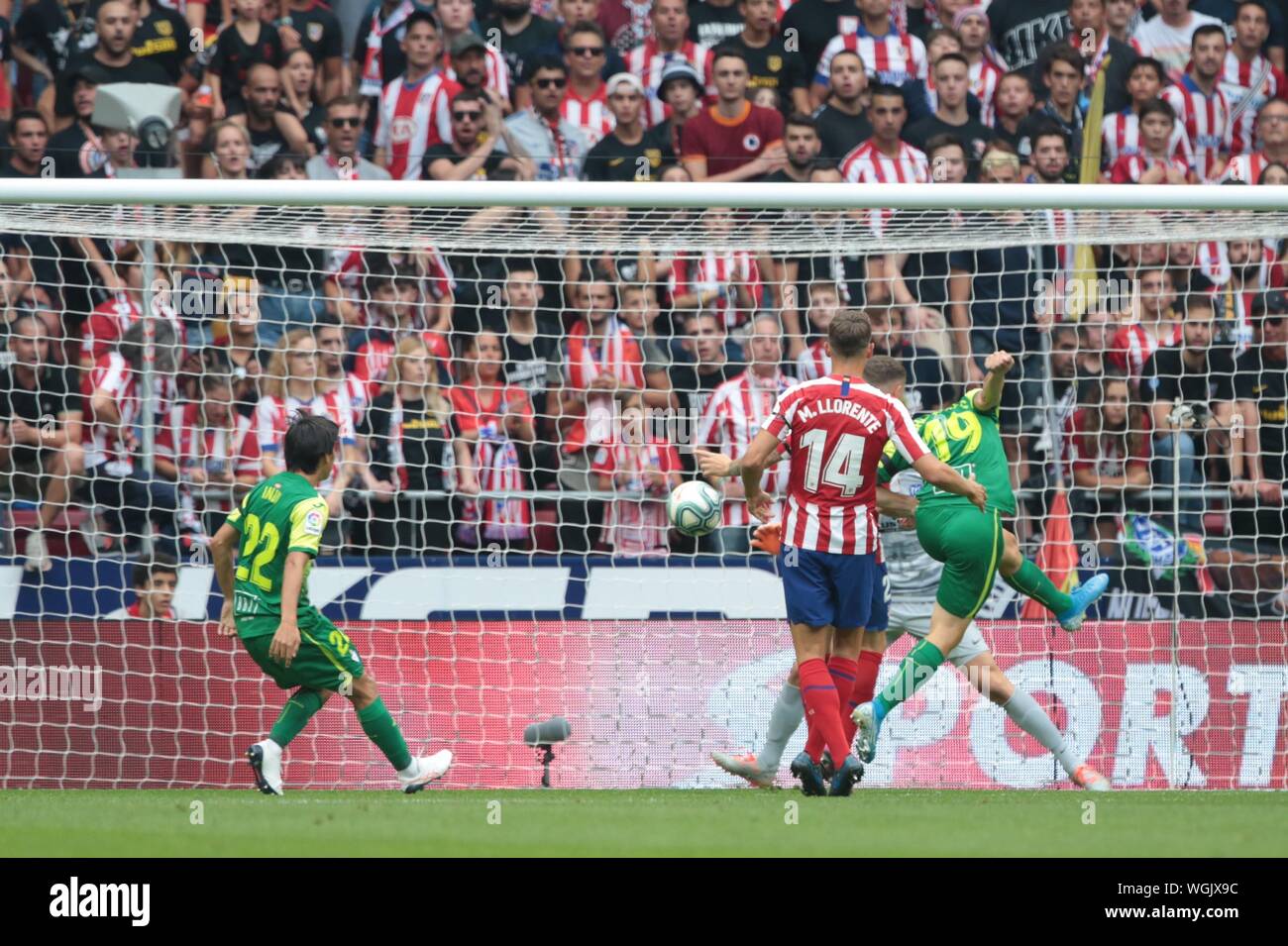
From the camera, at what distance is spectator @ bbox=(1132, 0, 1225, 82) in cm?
1282

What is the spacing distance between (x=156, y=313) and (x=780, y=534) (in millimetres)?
4433

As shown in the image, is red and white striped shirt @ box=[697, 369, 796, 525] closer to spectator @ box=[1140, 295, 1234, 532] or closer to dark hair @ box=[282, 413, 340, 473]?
spectator @ box=[1140, 295, 1234, 532]

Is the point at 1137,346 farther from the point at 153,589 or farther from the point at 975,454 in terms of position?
the point at 153,589

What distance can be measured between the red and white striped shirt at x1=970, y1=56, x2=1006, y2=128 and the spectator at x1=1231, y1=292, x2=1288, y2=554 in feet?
8.89

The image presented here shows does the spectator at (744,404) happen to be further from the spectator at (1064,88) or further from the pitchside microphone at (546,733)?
the spectator at (1064,88)

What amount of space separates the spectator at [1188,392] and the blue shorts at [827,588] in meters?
3.44

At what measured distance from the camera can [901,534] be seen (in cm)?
900

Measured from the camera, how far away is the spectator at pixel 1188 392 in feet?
31.8

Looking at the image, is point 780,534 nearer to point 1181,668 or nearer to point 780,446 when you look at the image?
point 780,446

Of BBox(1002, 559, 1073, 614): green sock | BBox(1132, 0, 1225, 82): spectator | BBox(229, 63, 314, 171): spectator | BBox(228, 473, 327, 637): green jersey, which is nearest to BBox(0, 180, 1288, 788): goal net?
BBox(1002, 559, 1073, 614): green sock

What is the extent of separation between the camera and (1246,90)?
12539 mm

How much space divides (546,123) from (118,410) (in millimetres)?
3831

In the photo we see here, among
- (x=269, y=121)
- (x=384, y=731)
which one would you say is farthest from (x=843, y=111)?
(x=384, y=731)

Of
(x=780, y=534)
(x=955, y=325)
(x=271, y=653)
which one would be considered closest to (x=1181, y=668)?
(x=955, y=325)
